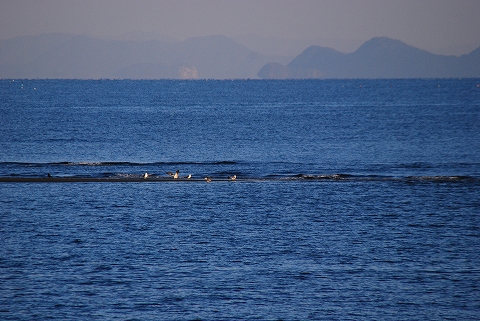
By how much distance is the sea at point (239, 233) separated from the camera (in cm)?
2477

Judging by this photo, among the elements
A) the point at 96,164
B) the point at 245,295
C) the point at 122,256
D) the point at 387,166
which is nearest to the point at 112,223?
the point at 122,256

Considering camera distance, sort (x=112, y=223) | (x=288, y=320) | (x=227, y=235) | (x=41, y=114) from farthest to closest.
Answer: (x=41, y=114) < (x=112, y=223) < (x=227, y=235) < (x=288, y=320)

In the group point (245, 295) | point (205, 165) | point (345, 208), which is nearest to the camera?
point (245, 295)

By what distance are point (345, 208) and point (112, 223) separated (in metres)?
15.8

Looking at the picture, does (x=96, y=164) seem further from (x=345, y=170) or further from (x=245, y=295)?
(x=245, y=295)

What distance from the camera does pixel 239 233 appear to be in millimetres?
35062

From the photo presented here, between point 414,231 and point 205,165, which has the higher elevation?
point 205,165

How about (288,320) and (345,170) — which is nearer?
(288,320)

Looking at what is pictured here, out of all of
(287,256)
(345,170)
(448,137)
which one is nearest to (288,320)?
(287,256)

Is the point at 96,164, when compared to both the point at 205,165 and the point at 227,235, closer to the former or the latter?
the point at 205,165

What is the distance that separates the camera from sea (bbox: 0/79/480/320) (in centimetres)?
2477

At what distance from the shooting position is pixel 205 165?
63.0 meters

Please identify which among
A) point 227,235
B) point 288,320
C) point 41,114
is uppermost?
point 41,114

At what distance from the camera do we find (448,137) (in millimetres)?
89250
